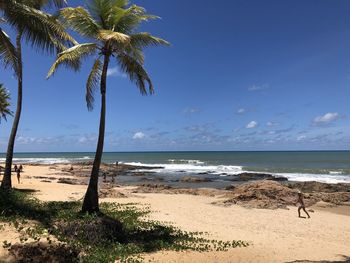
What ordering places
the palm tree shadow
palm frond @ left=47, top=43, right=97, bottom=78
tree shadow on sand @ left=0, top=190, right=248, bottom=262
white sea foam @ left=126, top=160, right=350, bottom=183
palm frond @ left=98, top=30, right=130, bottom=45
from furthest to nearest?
1. white sea foam @ left=126, top=160, right=350, bottom=183
2. palm frond @ left=47, top=43, right=97, bottom=78
3. palm frond @ left=98, top=30, right=130, bottom=45
4. the palm tree shadow
5. tree shadow on sand @ left=0, top=190, right=248, bottom=262

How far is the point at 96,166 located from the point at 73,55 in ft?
12.6

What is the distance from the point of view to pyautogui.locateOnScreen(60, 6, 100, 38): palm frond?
43.1 ft

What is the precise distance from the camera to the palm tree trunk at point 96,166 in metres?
13.2

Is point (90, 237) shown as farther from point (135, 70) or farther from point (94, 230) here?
point (135, 70)

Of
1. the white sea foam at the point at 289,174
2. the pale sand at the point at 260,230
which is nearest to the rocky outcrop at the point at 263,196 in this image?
the pale sand at the point at 260,230

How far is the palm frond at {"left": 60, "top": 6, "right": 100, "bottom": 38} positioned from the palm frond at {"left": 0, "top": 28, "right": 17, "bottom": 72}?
6.81ft

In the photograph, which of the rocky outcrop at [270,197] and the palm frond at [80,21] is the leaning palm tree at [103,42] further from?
the rocky outcrop at [270,197]

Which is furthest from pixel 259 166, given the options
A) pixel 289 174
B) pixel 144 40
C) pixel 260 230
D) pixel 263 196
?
pixel 144 40

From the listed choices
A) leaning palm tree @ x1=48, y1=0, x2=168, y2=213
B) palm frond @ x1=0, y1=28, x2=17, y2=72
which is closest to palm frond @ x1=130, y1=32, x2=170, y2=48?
leaning palm tree @ x1=48, y1=0, x2=168, y2=213

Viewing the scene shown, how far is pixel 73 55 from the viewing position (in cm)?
1295

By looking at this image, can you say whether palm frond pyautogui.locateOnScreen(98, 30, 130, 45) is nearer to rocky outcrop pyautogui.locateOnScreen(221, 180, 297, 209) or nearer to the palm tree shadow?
the palm tree shadow

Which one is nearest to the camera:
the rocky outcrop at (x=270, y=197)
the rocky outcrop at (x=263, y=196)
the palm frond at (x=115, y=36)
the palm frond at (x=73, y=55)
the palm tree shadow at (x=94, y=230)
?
the palm tree shadow at (x=94, y=230)

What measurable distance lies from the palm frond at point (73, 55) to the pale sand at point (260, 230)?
575 centimetres

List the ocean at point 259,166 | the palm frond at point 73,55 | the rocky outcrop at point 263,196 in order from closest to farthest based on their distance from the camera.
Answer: the palm frond at point 73,55, the rocky outcrop at point 263,196, the ocean at point 259,166
